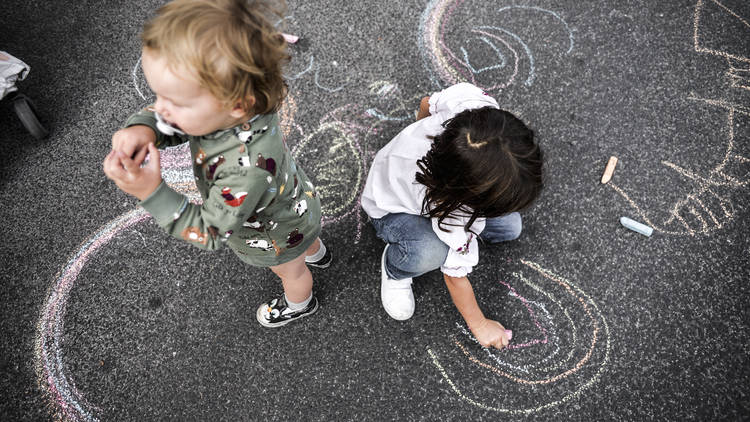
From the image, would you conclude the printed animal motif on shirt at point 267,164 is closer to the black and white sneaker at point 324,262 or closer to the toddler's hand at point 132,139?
the toddler's hand at point 132,139

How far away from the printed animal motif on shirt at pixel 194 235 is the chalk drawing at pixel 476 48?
1.34 metres

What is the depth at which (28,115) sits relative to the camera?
1.80 meters

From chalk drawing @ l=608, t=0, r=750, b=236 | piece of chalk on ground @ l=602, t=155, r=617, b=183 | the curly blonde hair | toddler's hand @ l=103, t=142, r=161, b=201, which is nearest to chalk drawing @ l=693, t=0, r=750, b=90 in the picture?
Answer: chalk drawing @ l=608, t=0, r=750, b=236

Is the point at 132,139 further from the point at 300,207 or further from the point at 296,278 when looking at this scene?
the point at 296,278

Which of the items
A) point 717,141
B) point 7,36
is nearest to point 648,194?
point 717,141

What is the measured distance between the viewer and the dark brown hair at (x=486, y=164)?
102 cm

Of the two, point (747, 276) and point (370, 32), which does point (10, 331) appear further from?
point (747, 276)

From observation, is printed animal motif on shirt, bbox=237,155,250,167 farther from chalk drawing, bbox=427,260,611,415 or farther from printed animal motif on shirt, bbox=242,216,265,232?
chalk drawing, bbox=427,260,611,415

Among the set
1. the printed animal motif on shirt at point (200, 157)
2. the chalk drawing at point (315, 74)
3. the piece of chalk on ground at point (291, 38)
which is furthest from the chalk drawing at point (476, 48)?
the printed animal motif on shirt at point (200, 157)

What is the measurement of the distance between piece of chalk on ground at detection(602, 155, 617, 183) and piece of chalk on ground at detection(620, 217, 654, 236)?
0.17 metres

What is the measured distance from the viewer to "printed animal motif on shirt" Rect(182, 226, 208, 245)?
91 cm

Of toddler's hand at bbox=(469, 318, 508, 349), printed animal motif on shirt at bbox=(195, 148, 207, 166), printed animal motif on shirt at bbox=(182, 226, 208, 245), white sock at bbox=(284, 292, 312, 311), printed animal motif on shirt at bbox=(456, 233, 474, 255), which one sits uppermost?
printed animal motif on shirt at bbox=(195, 148, 207, 166)

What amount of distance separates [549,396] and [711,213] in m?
0.98

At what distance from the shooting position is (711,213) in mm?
1723
